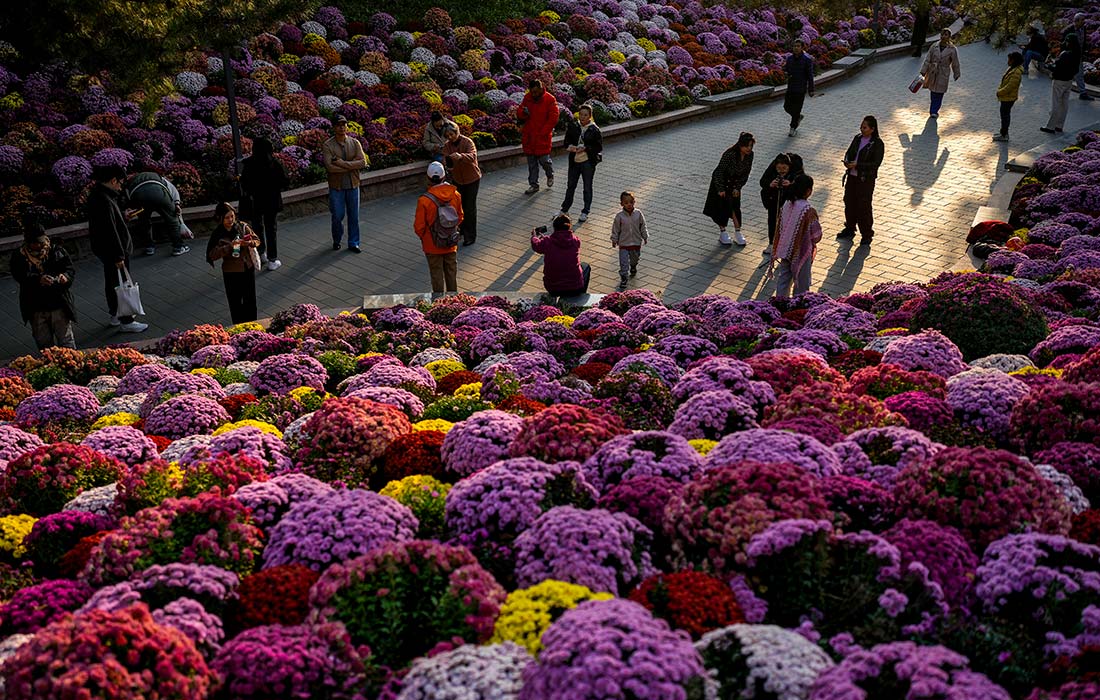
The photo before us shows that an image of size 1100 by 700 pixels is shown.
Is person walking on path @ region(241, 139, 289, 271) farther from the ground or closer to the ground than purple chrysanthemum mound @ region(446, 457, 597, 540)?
farther from the ground

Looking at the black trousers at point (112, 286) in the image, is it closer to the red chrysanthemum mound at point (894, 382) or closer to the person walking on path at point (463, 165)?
the person walking on path at point (463, 165)

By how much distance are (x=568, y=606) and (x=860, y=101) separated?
66.0ft

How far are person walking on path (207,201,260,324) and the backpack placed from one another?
191cm

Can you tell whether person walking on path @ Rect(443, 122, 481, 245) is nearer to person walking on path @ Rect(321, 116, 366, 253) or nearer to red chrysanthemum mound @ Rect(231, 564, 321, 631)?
person walking on path @ Rect(321, 116, 366, 253)

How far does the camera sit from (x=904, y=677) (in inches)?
139

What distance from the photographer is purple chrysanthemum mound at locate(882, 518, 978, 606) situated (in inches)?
165

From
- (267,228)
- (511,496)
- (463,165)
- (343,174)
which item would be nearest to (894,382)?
(511,496)

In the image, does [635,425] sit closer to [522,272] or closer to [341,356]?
[341,356]

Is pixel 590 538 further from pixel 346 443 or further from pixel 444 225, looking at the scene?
pixel 444 225

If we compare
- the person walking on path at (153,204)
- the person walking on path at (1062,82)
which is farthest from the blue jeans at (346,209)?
the person walking on path at (1062,82)

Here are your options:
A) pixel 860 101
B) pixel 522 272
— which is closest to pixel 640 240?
pixel 522 272

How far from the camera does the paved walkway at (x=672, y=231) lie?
12.2 metres

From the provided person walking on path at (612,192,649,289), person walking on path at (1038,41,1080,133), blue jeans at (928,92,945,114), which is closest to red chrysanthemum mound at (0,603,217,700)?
person walking on path at (612,192,649,289)

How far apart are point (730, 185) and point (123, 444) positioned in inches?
345
